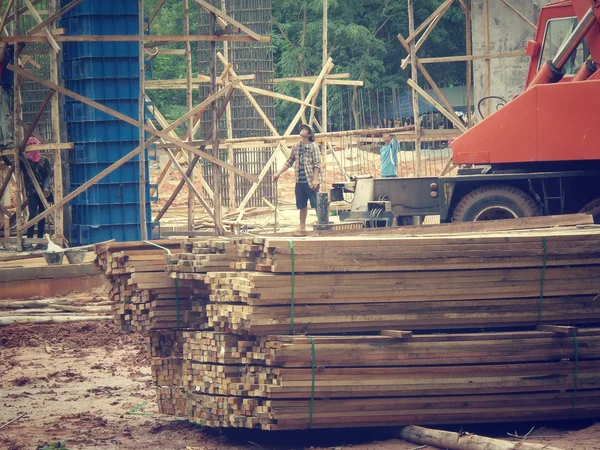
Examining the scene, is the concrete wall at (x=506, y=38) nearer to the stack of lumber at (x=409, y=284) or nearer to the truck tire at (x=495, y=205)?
the truck tire at (x=495, y=205)

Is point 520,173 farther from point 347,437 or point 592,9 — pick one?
point 347,437

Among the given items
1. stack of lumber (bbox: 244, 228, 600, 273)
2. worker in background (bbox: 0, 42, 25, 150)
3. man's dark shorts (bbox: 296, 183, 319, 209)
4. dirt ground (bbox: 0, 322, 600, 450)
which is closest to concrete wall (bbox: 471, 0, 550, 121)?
man's dark shorts (bbox: 296, 183, 319, 209)

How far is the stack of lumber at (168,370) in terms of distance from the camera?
8.89m

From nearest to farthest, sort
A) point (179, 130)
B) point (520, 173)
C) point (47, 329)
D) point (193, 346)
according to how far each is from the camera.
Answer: point (193, 346) → point (47, 329) → point (520, 173) → point (179, 130)

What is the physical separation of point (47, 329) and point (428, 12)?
1341 inches

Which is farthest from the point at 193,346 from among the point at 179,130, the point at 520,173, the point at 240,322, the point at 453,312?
the point at 179,130

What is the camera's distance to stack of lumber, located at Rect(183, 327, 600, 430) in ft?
26.2

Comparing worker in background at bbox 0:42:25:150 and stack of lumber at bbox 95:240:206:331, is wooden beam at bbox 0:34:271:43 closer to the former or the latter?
worker in background at bbox 0:42:25:150

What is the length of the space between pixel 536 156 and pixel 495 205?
2.61 feet

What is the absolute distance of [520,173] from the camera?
1335 centimetres

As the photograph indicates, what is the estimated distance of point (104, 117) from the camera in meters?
15.7

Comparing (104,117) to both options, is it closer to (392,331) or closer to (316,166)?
(316,166)

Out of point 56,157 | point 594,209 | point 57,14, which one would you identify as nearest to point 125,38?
point 57,14

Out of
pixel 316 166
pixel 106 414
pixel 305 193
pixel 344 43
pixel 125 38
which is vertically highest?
pixel 344 43
